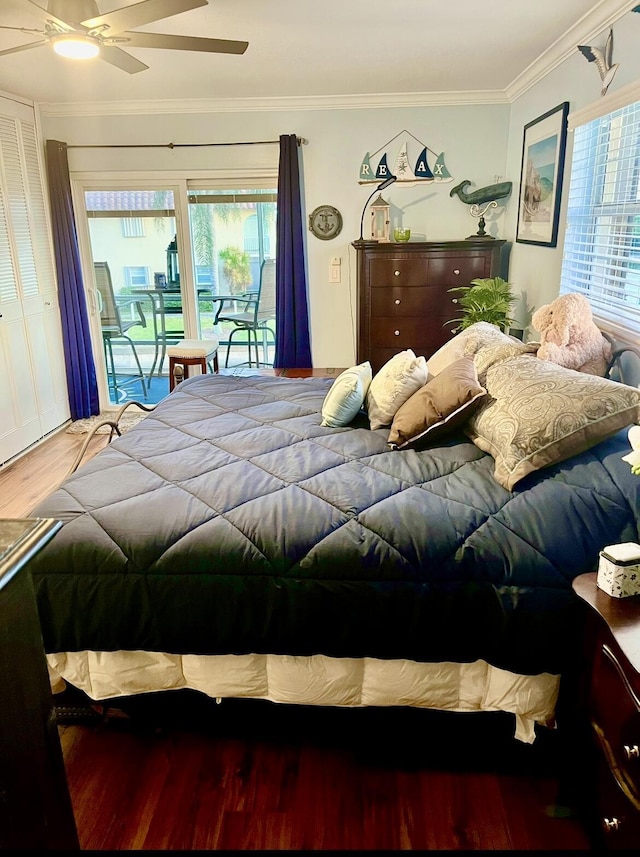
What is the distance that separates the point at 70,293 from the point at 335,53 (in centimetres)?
280

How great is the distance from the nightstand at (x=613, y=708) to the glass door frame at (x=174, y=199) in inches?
168

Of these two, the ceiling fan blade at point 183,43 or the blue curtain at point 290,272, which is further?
the blue curtain at point 290,272

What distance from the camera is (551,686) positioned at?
1701 mm

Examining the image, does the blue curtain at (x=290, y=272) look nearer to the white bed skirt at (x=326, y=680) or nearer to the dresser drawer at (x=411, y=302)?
the dresser drawer at (x=411, y=302)

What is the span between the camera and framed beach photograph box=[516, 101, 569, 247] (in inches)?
133

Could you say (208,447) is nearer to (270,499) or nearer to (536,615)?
(270,499)

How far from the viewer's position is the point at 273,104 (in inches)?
179

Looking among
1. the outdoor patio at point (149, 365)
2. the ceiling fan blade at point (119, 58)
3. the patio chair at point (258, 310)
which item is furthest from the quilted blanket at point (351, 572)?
the outdoor patio at point (149, 365)

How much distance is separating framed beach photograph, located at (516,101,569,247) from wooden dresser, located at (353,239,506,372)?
30 centimetres

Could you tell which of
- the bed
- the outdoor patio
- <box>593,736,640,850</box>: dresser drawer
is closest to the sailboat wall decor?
the outdoor patio

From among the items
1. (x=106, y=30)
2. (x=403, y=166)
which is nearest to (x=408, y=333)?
(x=403, y=166)

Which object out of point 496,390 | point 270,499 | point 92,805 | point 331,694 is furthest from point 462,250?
point 92,805

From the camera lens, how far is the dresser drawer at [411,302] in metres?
4.29

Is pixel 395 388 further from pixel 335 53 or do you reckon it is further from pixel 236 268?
pixel 236 268
